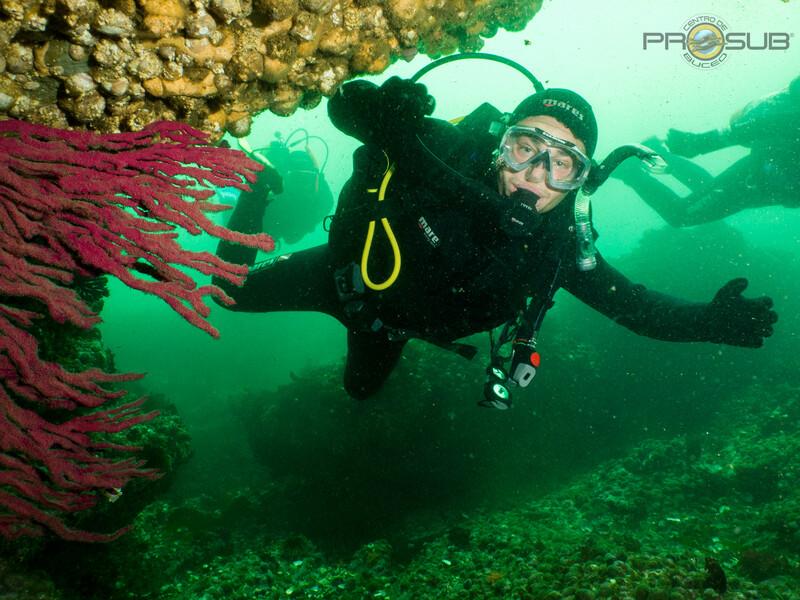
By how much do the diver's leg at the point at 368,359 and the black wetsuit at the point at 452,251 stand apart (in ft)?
1.23

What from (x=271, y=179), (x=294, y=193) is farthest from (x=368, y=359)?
(x=294, y=193)

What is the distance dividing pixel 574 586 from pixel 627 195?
124 meters

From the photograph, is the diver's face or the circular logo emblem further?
the circular logo emblem

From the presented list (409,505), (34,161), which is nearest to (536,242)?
(34,161)

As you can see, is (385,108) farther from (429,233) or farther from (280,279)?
(280,279)

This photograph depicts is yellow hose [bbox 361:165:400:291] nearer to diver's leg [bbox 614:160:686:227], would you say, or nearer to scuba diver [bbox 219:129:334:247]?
scuba diver [bbox 219:129:334:247]

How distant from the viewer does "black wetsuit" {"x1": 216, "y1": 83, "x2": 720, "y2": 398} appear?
3660mm

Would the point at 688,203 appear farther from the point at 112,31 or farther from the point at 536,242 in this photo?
the point at 112,31

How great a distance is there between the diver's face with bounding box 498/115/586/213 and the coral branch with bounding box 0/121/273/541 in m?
2.40

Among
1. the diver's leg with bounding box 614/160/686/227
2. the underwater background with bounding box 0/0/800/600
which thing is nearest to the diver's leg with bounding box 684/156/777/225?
the diver's leg with bounding box 614/160/686/227

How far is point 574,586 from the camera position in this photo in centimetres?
368

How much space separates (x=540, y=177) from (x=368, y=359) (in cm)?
289

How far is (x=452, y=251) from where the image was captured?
379 centimetres

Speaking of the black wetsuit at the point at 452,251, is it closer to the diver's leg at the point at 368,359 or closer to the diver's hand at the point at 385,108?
the diver's hand at the point at 385,108
